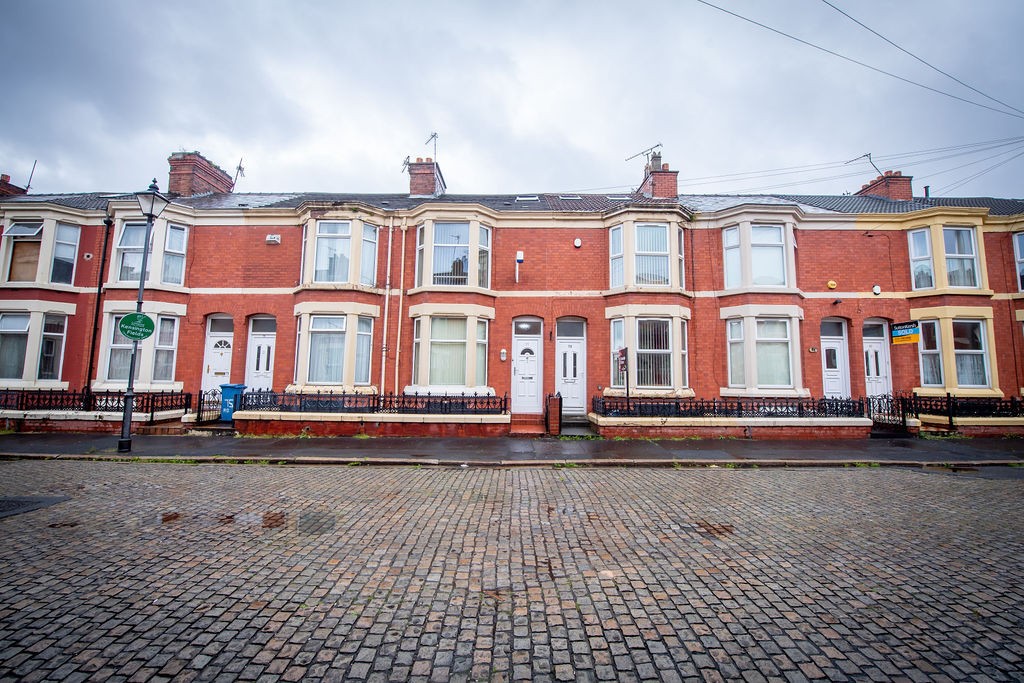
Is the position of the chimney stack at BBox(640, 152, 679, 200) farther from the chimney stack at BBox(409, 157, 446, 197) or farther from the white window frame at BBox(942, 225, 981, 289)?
the chimney stack at BBox(409, 157, 446, 197)

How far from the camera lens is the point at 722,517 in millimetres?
5582

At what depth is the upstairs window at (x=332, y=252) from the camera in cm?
1483

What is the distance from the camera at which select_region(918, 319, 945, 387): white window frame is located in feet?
48.1

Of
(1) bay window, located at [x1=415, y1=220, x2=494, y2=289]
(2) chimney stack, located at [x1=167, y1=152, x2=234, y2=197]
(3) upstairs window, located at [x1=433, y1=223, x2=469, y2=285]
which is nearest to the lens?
(1) bay window, located at [x1=415, y1=220, x2=494, y2=289]

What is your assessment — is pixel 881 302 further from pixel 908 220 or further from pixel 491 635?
pixel 491 635

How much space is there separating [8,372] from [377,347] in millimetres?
12104

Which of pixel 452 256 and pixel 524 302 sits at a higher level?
pixel 452 256

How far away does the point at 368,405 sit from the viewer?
12.9 m

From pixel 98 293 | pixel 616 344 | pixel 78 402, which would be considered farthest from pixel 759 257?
pixel 98 293

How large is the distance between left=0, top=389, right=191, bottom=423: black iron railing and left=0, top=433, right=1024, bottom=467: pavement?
3.55ft

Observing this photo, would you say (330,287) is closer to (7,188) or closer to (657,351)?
(657,351)

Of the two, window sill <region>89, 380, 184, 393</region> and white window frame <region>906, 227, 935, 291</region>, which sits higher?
white window frame <region>906, 227, 935, 291</region>

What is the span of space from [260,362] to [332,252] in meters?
4.74

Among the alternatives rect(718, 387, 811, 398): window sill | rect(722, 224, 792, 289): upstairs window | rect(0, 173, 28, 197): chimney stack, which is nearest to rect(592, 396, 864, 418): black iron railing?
rect(718, 387, 811, 398): window sill
